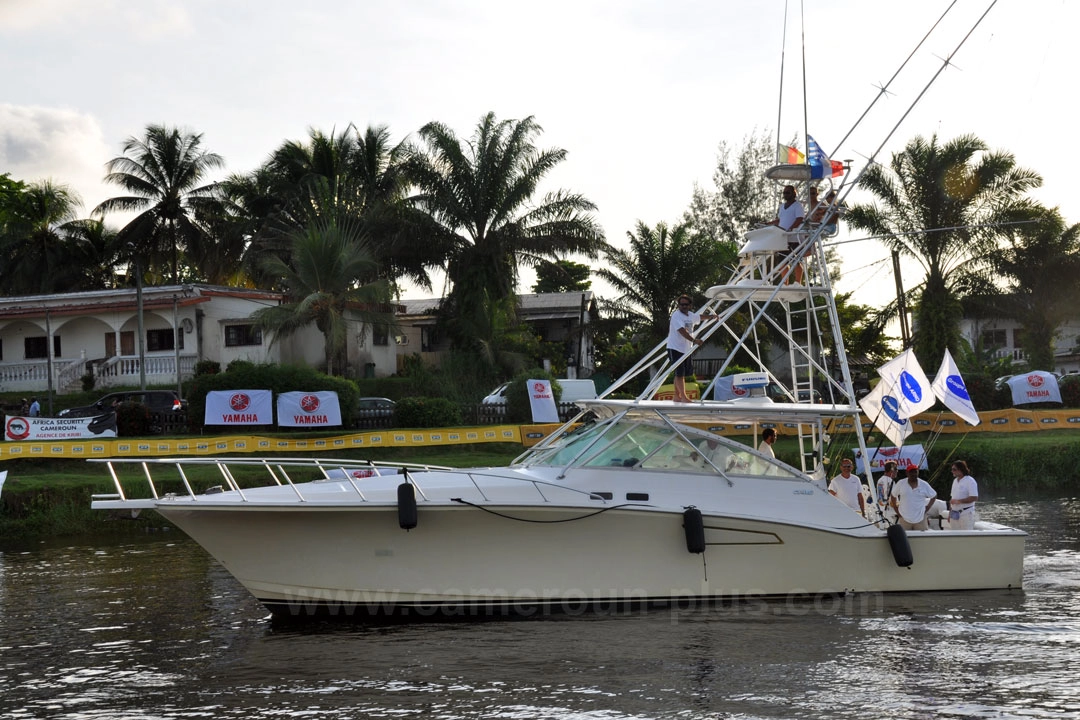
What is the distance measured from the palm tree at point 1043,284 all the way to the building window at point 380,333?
2101 centimetres

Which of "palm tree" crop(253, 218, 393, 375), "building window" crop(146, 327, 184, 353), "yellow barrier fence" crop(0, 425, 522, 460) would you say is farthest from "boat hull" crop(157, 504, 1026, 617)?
"building window" crop(146, 327, 184, 353)

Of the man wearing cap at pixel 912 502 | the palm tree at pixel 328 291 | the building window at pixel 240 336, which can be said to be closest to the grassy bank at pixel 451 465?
the man wearing cap at pixel 912 502

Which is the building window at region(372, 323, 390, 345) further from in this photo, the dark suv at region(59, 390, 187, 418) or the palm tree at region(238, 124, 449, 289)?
the dark suv at region(59, 390, 187, 418)

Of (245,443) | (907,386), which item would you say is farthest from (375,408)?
(907,386)

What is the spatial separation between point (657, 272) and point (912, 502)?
83.4 ft

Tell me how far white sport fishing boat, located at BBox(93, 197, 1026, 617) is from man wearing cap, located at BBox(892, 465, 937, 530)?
1.52 feet

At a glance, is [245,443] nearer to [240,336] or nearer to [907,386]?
[240,336]

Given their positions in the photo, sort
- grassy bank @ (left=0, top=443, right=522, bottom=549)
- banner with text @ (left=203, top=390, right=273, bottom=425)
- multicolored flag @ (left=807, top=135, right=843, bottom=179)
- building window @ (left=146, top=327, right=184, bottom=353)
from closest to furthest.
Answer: multicolored flag @ (left=807, top=135, right=843, bottom=179) < grassy bank @ (left=0, top=443, right=522, bottom=549) < banner with text @ (left=203, top=390, right=273, bottom=425) < building window @ (left=146, top=327, right=184, bottom=353)

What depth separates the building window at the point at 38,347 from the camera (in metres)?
38.6

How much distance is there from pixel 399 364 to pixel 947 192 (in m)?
20.8

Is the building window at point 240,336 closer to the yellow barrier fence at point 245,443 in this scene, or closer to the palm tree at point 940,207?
the yellow barrier fence at point 245,443

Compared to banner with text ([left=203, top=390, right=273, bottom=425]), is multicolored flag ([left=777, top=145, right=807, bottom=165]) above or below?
above

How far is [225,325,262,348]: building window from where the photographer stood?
36.4 metres

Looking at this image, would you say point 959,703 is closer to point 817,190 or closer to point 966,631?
point 966,631
